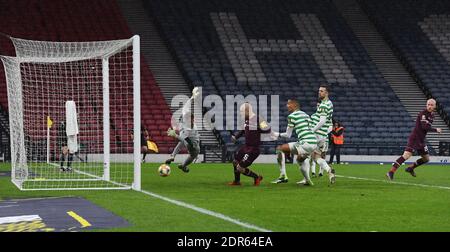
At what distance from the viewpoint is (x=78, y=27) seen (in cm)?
4397

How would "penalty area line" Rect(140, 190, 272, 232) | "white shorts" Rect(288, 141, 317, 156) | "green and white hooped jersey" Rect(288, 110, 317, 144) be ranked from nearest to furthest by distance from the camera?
"penalty area line" Rect(140, 190, 272, 232)
"white shorts" Rect(288, 141, 317, 156)
"green and white hooped jersey" Rect(288, 110, 317, 144)

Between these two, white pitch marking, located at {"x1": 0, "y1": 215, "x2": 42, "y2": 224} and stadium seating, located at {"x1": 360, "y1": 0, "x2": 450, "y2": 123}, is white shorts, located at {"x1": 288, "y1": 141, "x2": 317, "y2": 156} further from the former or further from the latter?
stadium seating, located at {"x1": 360, "y1": 0, "x2": 450, "y2": 123}

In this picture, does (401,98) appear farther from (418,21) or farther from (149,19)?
(149,19)

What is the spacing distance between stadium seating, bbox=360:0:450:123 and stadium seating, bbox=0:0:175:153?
13462mm

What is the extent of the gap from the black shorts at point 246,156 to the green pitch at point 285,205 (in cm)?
53

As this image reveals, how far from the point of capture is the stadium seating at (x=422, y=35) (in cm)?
4278

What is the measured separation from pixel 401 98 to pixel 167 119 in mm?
12039

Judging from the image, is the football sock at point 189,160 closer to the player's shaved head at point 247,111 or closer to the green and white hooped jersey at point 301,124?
the player's shaved head at point 247,111

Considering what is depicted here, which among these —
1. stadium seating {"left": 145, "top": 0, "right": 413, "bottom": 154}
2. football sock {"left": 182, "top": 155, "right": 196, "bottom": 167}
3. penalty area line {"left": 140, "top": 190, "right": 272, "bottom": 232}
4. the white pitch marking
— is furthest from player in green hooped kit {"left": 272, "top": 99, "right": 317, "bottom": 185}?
stadium seating {"left": 145, "top": 0, "right": 413, "bottom": 154}

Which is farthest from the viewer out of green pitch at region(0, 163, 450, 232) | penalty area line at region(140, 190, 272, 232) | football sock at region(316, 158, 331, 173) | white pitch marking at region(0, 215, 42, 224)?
football sock at region(316, 158, 331, 173)

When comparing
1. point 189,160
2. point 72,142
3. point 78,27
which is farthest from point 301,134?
point 78,27

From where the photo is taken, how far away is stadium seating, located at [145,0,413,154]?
132ft

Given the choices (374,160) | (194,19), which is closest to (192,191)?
(374,160)

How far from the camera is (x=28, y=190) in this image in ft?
53.8
